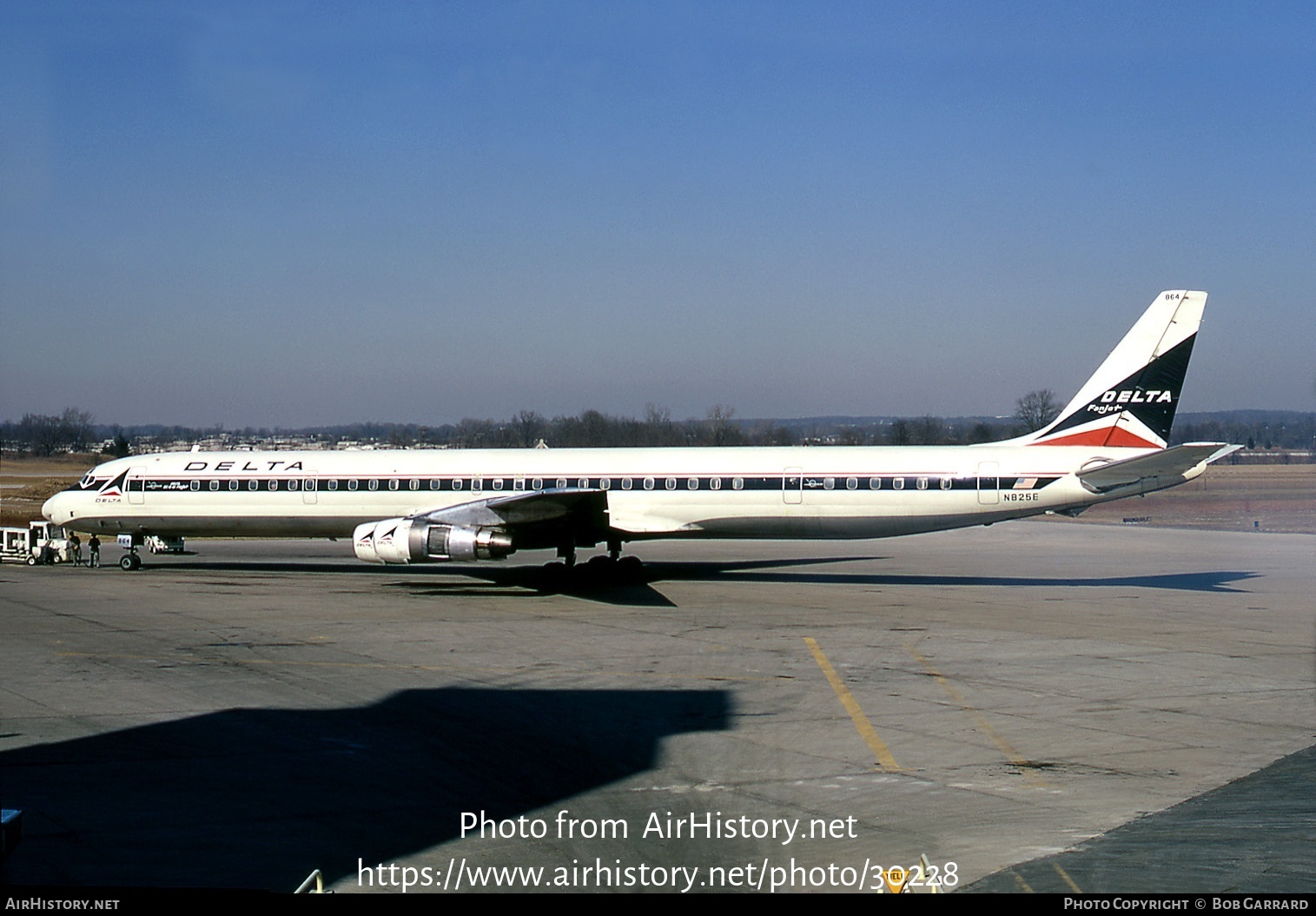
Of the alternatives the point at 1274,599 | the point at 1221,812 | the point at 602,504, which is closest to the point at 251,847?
the point at 1221,812

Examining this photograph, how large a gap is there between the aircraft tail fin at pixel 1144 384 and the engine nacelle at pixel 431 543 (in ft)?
43.5

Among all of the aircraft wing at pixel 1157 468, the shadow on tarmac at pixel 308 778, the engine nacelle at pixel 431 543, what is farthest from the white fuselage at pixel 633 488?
the shadow on tarmac at pixel 308 778

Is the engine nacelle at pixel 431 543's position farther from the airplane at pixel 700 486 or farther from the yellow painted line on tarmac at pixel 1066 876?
the yellow painted line on tarmac at pixel 1066 876

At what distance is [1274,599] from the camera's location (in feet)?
83.3

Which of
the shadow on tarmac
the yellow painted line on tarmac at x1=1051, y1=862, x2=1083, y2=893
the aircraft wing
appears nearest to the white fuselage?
the aircraft wing

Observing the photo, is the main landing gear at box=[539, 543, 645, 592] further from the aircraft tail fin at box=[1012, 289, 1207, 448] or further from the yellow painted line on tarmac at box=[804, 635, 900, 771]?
the aircraft tail fin at box=[1012, 289, 1207, 448]

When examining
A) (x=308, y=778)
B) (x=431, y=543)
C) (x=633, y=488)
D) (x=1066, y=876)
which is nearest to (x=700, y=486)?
(x=633, y=488)

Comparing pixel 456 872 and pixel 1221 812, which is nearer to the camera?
pixel 456 872

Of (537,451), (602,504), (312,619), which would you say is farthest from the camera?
(537,451)

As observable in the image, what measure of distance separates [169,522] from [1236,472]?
258 ft

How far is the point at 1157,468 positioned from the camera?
81.4 ft

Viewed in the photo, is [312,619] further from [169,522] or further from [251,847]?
[251,847]

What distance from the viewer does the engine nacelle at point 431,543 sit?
2480 cm

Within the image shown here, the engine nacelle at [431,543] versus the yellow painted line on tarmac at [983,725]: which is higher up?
the engine nacelle at [431,543]
